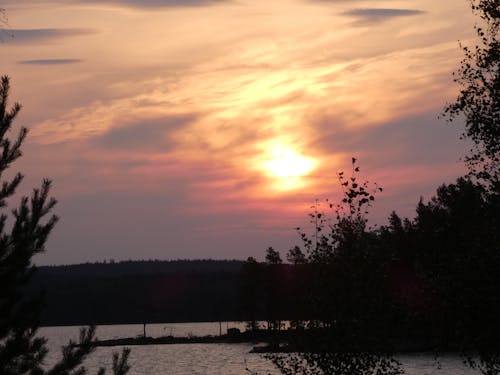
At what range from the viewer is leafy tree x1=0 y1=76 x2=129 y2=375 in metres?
15.3

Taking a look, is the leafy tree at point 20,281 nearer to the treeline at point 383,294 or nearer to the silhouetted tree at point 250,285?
the treeline at point 383,294

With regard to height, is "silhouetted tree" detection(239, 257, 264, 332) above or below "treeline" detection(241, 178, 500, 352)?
above

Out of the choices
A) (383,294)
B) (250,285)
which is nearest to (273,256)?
(250,285)

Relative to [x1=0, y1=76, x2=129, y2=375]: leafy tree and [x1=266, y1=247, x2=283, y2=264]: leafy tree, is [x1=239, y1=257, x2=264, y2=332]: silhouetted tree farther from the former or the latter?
[x1=0, y1=76, x2=129, y2=375]: leafy tree

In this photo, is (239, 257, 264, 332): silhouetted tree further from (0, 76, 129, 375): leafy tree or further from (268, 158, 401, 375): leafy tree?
(0, 76, 129, 375): leafy tree

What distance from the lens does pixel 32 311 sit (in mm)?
15758

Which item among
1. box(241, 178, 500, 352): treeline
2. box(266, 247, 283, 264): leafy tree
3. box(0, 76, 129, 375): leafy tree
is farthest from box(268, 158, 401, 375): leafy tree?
box(266, 247, 283, 264): leafy tree

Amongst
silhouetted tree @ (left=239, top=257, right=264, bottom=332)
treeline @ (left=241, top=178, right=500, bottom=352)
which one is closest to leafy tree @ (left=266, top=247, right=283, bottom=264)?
silhouetted tree @ (left=239, top=257, right=264, bottom=332)

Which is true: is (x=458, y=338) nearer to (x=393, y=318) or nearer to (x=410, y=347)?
(x=393, y=318)

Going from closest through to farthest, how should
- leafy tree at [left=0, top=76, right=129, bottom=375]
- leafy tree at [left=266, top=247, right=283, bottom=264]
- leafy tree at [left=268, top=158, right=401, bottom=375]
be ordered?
leafy tree at [left=0, top=76, right=129, bottom=375] → leafy tree at [left=268, top=158, right=401, bottom=375] → leafy tree at [left=266, top=247, right=283, bottom=264]

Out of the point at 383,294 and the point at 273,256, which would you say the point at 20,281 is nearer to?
the point at 383,294

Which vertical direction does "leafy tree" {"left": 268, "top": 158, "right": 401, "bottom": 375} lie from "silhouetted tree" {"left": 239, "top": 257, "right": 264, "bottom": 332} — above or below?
below

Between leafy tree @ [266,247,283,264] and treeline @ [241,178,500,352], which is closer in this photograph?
treeline @ [241,178,500,352]

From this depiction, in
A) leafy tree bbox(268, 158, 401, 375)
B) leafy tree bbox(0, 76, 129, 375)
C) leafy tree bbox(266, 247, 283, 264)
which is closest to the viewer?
leafy tree bbox(0, 76, 129, 375)
